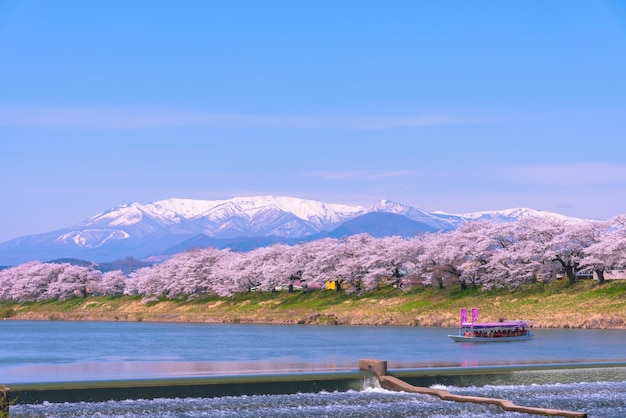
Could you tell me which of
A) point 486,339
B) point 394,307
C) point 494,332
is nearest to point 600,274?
point 394,307

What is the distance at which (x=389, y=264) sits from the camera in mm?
112812

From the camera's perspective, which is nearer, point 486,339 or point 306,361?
point 306,361

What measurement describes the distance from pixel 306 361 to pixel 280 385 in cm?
1423

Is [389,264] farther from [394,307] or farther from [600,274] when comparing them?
[600,274]

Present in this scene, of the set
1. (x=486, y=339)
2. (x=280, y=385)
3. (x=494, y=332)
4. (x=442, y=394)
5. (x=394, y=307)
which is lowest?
(x=486, y=339)

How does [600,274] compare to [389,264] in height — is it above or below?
below

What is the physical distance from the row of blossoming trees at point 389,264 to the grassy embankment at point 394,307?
78.6 inches

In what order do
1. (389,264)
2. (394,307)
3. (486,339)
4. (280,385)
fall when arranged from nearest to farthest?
1. (280,385)
2. (486,339)
3. (394,307)
4. (389,264)

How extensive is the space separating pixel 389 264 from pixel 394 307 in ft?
41.3

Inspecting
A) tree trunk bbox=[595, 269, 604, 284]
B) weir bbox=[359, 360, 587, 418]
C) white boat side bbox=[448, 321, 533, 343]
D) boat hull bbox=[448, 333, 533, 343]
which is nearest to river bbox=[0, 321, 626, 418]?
weir bbox=[359, 360, 587, 418]

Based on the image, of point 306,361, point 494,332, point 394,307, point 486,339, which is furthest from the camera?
point 394,307

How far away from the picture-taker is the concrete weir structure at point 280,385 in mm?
34344

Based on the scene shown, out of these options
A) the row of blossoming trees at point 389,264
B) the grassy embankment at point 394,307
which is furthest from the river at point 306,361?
the row of blossoming trees at point 389,264

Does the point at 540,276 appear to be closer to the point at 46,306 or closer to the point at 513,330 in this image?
the point at 513,330
